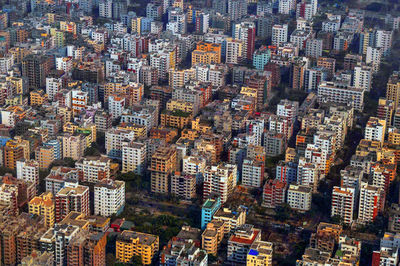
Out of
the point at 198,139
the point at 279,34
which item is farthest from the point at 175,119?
the point at 279,34

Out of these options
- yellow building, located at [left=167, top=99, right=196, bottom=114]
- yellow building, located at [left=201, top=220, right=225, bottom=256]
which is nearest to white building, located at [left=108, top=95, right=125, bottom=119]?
yellow building, located at [left=167, top=99, right=196, bottom=114]

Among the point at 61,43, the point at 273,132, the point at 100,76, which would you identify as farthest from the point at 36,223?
the point at 61,43

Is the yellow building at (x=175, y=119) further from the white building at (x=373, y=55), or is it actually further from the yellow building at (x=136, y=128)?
the white building at (x=373, y=55)

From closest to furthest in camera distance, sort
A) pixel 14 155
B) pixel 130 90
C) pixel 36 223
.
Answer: pixel 36 223
pixel 14 155
pixel 130 90

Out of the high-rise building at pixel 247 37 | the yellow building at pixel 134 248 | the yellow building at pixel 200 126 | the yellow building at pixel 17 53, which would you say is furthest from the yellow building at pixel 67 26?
the yellow building at pixel 134 248

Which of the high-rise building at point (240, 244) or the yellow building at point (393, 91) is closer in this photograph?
the high-rise building at point (240, 244)

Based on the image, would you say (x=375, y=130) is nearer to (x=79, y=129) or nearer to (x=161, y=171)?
(x=161, y=171)

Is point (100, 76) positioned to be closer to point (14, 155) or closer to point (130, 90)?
point (130, 90)
